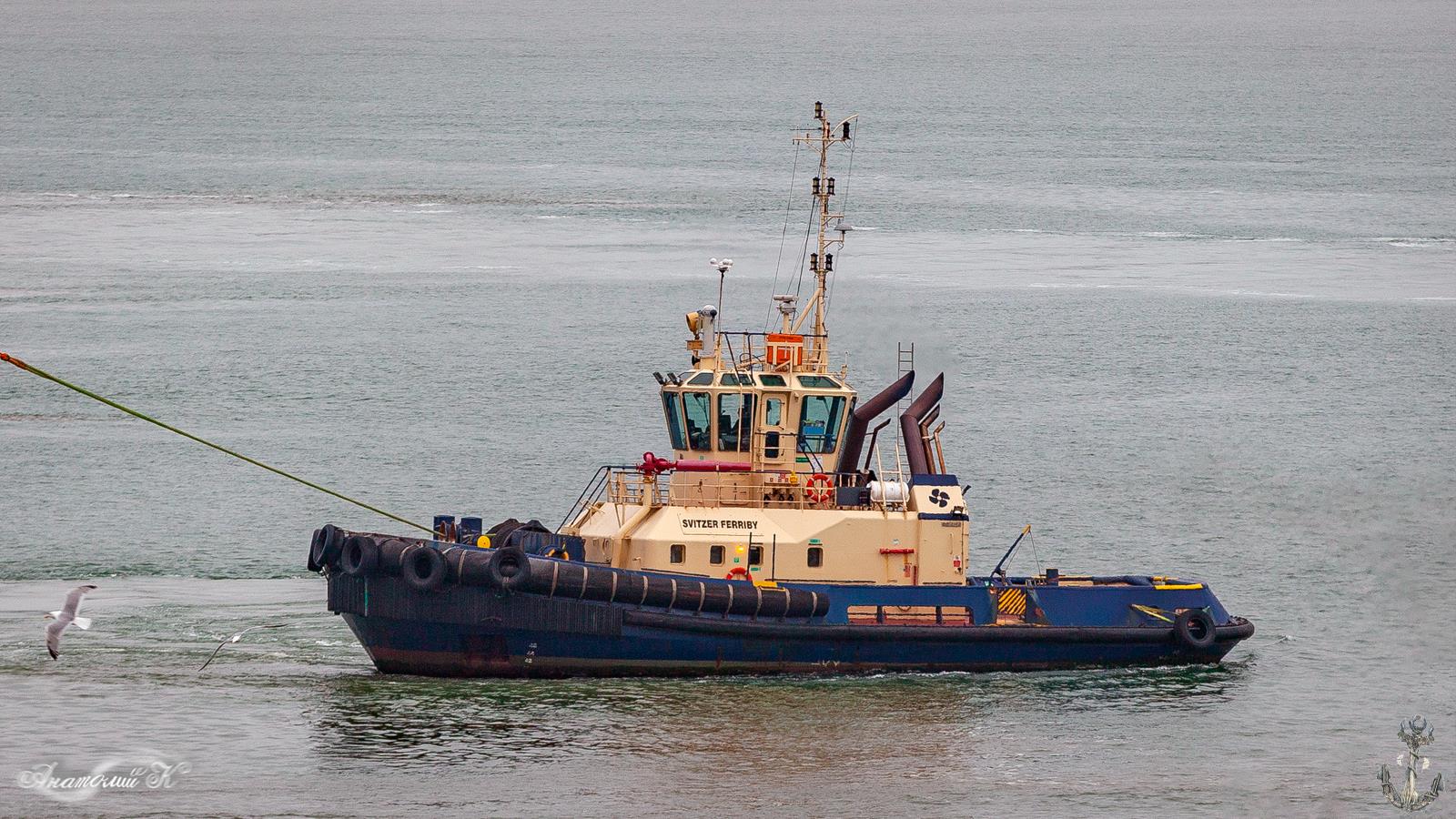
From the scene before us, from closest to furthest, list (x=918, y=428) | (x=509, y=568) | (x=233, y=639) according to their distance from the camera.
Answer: (x=509, y=568)
(x=233, y=639)
(x=918, y=428)

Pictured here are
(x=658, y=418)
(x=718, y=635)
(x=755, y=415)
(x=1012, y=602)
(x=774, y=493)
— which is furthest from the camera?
(x=658, y=418)


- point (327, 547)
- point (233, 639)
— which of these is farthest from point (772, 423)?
point (233, 639)

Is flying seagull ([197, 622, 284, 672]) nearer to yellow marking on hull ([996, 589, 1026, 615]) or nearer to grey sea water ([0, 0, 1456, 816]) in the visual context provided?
grey sea water ([0, 0, 1456, 816])

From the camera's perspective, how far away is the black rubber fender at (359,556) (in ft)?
77.3

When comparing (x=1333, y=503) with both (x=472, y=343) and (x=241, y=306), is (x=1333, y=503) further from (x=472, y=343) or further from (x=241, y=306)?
(x=241, y=306)

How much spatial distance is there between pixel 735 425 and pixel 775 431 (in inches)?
20.9

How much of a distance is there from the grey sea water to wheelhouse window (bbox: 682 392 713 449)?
3.49 metres

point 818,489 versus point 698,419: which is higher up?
point 698,419

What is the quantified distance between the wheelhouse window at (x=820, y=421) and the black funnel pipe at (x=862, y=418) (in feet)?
2.23

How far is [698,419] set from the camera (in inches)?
1035

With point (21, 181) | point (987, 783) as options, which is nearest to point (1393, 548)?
point (987, 783)

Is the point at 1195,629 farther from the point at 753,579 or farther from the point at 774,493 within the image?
the point at 753,579

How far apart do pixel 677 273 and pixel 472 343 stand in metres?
13.6

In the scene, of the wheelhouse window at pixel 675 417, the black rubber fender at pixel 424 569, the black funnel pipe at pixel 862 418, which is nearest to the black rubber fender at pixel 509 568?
the black rubber fender at pixel 424 569
